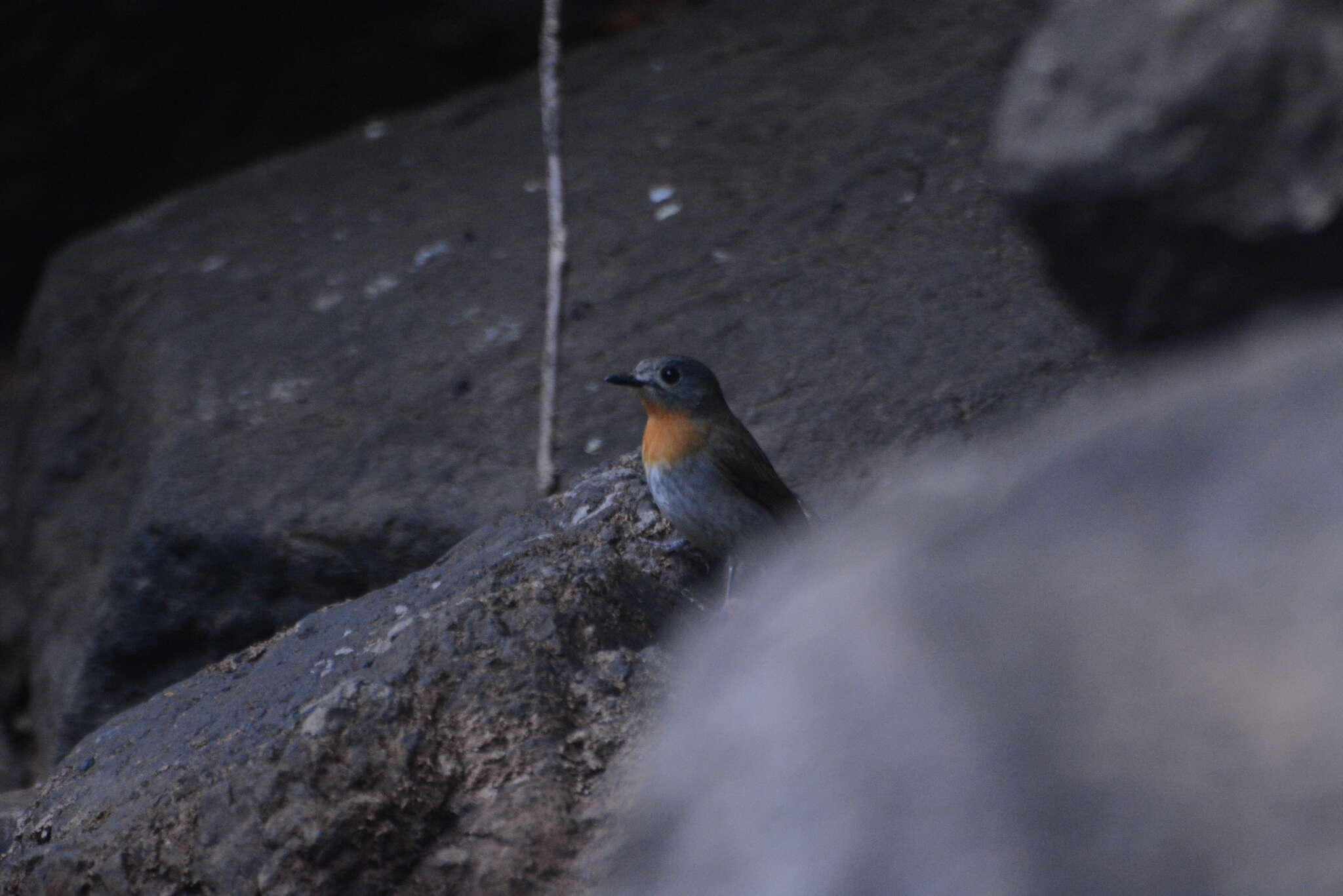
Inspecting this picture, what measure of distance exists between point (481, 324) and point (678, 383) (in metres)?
1.43

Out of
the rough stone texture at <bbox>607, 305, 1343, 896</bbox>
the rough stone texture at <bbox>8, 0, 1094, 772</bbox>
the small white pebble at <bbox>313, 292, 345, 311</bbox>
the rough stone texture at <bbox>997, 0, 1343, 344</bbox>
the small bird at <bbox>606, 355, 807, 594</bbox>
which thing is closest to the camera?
the rough stone texture at <bbox>607, 305, 1343, 896</bbox>

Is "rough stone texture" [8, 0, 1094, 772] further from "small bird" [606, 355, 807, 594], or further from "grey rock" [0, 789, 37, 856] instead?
"grey rock" [0, 789, 37, 856]

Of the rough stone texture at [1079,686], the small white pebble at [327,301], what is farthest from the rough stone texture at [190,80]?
the rough stone texture at [1079,686]

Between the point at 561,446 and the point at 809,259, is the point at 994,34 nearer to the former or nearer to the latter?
the point at 809,259

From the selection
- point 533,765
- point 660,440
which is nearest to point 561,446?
point 660,440

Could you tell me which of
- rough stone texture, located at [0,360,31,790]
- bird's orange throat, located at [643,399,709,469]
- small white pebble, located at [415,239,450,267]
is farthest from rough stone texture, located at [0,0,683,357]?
bird's orange throat, located at [643,399,709,469]

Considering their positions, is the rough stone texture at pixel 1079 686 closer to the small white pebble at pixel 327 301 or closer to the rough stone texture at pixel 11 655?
the small white pebble at pixel 327 301

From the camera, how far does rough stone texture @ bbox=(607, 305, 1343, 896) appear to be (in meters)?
1.45

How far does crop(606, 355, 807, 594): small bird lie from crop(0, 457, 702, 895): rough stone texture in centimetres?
34

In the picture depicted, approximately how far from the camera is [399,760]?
273 centimetres

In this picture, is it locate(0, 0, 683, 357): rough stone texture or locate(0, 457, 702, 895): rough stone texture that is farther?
locate(0, 0, 683, 357): rough stone texture

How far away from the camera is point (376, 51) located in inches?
371

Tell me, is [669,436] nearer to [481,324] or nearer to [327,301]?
[481,324]

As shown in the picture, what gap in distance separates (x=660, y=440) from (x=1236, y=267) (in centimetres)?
191
